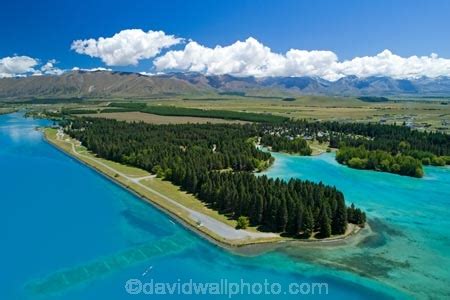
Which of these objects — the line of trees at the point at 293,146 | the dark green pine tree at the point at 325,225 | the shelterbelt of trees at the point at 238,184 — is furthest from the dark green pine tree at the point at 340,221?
the line of trees at the point at 293,146

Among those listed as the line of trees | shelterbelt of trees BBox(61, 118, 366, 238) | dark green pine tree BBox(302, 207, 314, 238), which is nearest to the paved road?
shelterbelt of trees BBox(61, 118, 366, 238)

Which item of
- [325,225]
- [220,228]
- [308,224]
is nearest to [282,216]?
[308,224]

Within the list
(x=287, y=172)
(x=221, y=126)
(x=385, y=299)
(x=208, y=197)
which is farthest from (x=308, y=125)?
(x=385, y=299)

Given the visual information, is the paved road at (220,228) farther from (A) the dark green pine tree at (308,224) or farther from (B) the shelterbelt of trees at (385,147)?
(B) the shelterbelt of trees at (385,147)

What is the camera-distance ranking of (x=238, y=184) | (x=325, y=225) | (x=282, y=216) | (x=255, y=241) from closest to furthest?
1. (x=255, y=241)
2. (x=325, y=225)
3. (x=282, y=216)
4. (x=238, y=184)

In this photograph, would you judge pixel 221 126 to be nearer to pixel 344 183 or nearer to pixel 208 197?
pixel 344 183

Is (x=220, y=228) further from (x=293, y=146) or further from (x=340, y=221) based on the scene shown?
(x=293, y=146)
